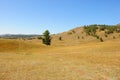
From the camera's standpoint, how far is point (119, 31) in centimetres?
17875

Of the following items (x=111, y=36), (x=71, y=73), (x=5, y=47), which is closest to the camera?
(x=71, y=73)

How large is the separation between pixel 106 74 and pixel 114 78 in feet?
4.61

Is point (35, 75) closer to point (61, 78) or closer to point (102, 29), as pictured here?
point (61, 78)

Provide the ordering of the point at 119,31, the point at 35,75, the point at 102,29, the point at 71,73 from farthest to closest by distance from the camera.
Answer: the point at 102,29 < the point at 119,31 < the point at 71,73 < the point at 35,75

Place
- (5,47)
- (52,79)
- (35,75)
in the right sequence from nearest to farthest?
(52,79) < (35,75) < (5,47)

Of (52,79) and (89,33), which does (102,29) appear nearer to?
(89,33)

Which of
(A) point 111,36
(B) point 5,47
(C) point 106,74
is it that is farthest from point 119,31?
(C) point 106,74

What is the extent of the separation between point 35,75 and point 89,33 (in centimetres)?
16874

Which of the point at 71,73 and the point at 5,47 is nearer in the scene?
the point at 71,73

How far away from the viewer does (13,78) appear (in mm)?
15750

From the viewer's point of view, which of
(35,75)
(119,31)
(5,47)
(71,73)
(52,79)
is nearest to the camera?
(52,79)

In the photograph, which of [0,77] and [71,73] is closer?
[0,77]

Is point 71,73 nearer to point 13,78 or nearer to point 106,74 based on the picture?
point 106,74

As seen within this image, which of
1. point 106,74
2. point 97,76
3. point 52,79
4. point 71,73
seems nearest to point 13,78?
point 52,79
